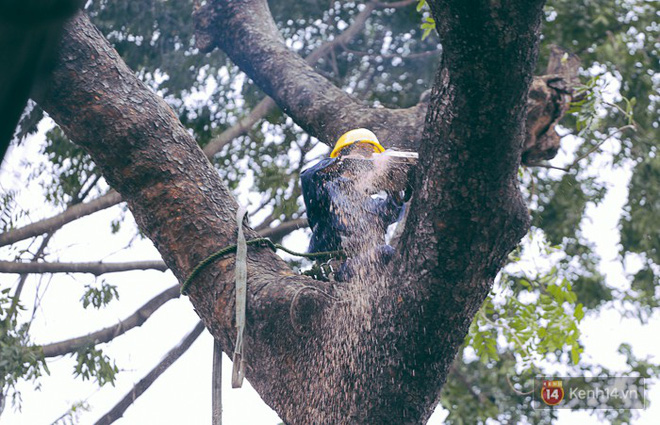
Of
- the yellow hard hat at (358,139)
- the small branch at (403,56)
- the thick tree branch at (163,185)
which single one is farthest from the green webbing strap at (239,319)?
the small branch at (403,56)

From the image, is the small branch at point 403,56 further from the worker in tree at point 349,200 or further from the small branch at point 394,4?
the worker in tree at point 349,200

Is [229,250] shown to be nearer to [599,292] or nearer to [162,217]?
[162,217]

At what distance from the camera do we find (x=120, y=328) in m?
4.64

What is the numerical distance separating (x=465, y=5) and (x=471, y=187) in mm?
511

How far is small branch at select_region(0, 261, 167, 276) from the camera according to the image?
433 centimetres

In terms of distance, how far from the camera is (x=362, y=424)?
214 centimetres

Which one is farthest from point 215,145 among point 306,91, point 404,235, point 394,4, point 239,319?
point 404,235

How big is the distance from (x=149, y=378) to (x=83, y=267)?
852 mm

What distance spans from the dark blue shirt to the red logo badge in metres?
3.54

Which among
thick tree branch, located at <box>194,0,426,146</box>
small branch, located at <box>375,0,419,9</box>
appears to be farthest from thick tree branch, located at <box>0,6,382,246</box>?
thick tree branch, located at <box>194,0,426,146</box>

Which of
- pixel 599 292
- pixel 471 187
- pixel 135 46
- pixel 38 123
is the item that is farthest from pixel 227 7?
pixel 599 292

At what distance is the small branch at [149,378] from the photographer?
13.8 feet

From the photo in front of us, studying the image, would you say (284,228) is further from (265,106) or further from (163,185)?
(163,185)

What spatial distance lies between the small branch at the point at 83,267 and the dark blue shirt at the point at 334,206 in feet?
5.18
